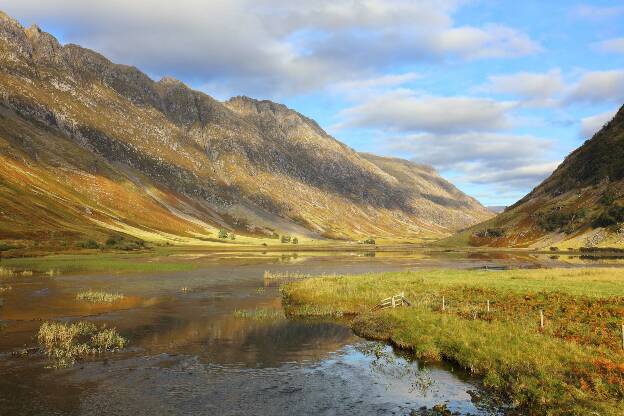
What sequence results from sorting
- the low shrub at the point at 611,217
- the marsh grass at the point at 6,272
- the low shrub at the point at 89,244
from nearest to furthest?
1. the marsh grass at the point at 6,272
2. the low shrub at the point at 89,244
3. the low shrub at the point at 611,217

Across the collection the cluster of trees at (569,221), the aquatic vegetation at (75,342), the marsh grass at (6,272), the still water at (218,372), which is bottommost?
the still water at (218,372)

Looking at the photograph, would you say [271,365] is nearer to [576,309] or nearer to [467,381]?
[467,381]

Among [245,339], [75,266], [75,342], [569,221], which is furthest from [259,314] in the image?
[569,221]

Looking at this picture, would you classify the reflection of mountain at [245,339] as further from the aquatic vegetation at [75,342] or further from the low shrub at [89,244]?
the low shrub at [89,244]

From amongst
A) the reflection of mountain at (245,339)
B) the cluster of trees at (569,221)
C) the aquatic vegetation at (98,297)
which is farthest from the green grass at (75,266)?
the cluster of trees at (569,221)

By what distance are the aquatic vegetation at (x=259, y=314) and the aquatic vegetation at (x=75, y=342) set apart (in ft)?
39.0

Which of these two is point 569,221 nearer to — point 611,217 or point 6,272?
point 611,217

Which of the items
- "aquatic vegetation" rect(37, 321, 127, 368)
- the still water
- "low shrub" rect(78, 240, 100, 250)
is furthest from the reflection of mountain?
"low shrub" rect(78, 240, 100, 250)

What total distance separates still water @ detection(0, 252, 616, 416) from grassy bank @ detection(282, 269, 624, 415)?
1858 mm

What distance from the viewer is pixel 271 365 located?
97.9 feet

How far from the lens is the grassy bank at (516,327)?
22.1 metres

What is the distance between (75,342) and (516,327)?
30153 millimetres

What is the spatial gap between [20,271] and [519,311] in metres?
77.8

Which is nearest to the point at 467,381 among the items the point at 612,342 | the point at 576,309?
the point at 612,342
